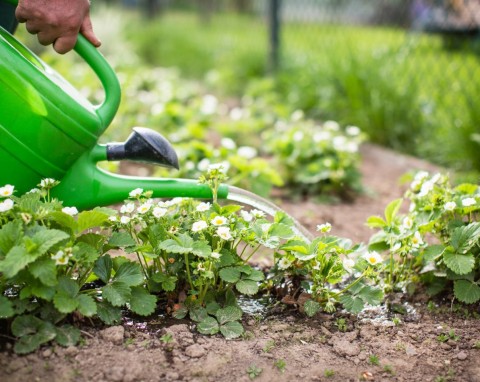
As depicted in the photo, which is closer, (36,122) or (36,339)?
(36,339)

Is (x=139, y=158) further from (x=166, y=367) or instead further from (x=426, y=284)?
(x=426, y=284)

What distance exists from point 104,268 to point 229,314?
13.3 inches

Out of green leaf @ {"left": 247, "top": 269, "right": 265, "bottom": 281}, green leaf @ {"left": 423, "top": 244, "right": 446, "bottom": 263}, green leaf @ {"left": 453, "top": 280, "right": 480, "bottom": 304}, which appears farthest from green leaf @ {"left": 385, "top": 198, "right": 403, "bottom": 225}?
green leaf @ {"left": 247, "top": 269, "right": 265, "bottom": 281}

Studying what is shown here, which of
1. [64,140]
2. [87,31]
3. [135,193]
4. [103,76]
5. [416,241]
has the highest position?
[87,31]

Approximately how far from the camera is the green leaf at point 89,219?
5.23 ft

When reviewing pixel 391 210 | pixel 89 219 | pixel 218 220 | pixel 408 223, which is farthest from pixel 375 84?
pixel 89 219

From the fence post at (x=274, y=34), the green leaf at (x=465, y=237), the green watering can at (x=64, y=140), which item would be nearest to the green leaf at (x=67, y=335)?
the green watering can at (x=64, y=140)

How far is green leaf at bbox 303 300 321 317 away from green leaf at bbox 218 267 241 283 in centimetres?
21

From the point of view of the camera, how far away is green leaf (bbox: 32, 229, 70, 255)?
1.46 metres

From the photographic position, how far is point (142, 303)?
164 cm

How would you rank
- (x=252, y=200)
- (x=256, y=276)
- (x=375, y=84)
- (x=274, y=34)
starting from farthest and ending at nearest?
(x=274, y=34)
(x=375, y=84)
(x=252, y=200)
(x=256, y=276)

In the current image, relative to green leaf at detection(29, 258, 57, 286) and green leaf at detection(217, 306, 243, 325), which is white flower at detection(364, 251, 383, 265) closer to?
green leaf at detection(217, 306, 243, 325)

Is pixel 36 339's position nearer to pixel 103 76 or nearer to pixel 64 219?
pixel 64 219

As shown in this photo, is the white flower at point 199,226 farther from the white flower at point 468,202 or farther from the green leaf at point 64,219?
the white flower at point 468,202
